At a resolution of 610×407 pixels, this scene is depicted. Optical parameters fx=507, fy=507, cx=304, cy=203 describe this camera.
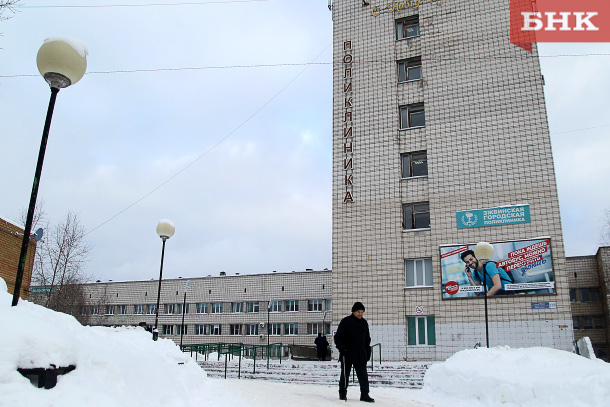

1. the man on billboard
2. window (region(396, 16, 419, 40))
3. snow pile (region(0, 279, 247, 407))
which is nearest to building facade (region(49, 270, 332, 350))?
the man on billboard

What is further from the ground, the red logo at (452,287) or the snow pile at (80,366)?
the red logo at (452,287)

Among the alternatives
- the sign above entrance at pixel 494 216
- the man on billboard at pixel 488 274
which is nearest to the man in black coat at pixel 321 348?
the man on billboard at pixel 488 274

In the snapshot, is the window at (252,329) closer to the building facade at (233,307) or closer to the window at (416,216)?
the building facade at (233,307)

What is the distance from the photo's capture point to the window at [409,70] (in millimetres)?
24297

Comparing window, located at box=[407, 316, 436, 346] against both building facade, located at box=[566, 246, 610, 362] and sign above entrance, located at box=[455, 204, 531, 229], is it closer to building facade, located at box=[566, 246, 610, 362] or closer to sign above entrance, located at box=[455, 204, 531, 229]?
sign above entrance, located at box=[455, 204, 531, 229]

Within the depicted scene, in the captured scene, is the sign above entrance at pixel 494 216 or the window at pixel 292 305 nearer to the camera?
the sign above entrance at pixel 494 216

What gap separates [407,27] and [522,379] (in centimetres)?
1942

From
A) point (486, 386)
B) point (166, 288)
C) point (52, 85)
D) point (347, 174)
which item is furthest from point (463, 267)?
point (166, 288)

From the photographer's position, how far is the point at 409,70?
2450 centimetres

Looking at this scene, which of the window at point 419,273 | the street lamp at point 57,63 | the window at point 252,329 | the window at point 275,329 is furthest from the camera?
the window at point 252,329

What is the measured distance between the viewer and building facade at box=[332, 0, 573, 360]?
65.2ft

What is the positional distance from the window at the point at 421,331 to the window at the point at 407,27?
13485 mm

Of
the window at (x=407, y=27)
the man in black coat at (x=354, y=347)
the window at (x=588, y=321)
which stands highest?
the window at (x=407, y=27)

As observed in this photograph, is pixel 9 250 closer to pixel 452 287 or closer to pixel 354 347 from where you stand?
pixel 354 347
